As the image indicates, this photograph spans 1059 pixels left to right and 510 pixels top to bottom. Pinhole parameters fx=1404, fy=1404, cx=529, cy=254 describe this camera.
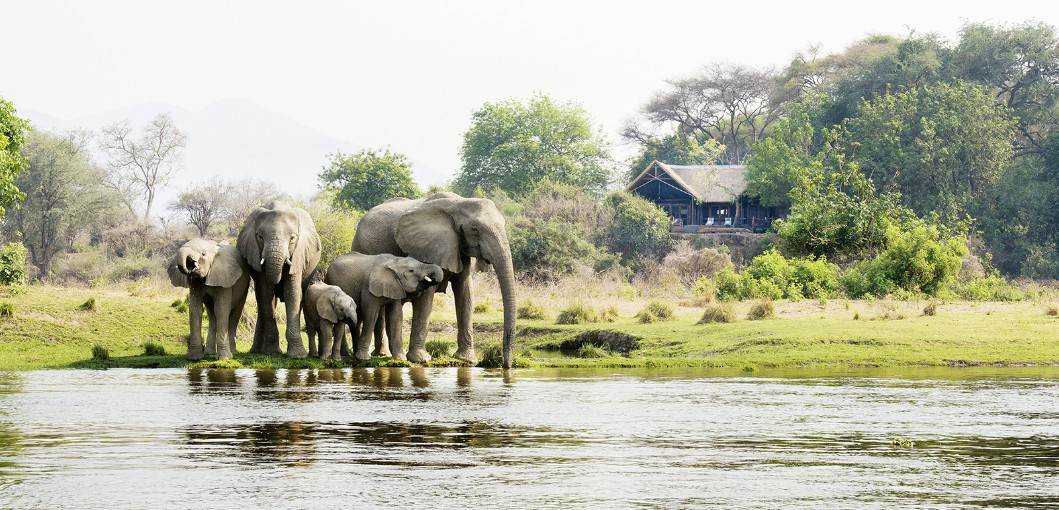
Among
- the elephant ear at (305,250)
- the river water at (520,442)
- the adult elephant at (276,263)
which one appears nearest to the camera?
the river water at (520,442)

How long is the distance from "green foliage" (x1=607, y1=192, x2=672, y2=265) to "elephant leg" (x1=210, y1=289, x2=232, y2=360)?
47821mm

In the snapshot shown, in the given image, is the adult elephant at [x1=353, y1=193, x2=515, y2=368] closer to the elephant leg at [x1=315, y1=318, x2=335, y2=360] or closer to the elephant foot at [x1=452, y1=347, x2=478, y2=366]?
the elephant foot at [x1=452, y1=347, x2=478, y2=366]

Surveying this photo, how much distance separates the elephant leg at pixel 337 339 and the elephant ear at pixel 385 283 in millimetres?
936

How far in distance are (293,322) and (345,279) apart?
3.95 ft

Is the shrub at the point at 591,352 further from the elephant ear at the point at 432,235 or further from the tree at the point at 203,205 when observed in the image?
the tree at the point at 203,205

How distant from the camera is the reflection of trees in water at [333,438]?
1315 centimetres

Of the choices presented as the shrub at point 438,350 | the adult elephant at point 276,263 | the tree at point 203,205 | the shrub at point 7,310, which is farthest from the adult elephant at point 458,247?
the tree at point 203,205

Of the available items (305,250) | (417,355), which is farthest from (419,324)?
(305,250)

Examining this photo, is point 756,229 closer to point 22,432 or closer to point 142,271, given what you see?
point 142,271

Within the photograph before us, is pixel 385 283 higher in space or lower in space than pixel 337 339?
higher

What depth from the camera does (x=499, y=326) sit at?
35.7m

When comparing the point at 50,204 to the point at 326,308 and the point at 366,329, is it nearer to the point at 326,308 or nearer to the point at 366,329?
the point at 366,329

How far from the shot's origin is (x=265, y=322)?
2538 cm

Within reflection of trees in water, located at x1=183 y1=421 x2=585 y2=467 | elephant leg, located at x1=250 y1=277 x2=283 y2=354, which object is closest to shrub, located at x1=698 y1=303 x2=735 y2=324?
elephant leg, located at x1=250 y1=277 x2=283 y2=354
